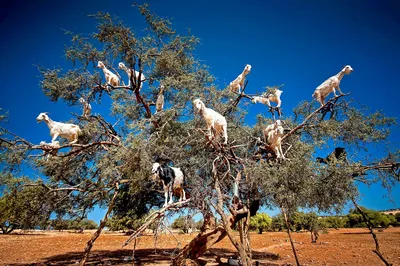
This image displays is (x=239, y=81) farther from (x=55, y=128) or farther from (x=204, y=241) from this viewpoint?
(x=55, y=128)

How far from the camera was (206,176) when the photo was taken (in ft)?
31.1

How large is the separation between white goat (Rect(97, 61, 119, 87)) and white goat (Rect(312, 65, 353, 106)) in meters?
8.52

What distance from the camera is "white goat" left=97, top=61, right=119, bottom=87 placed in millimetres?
9984

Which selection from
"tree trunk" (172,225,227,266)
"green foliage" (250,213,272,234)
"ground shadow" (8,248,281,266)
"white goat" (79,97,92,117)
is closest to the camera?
"tree trunk" (172,225,227,266)

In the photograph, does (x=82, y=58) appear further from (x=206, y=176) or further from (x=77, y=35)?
(x=206, y=176)

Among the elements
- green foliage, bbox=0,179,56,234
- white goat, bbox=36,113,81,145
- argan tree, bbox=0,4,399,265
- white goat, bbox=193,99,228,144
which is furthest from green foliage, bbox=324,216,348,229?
white goat, bbox=36,113,81,145

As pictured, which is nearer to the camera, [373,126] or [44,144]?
[44,144]

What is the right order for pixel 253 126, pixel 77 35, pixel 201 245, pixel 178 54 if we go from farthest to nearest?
pixel 253 126, pixel 178 54, pixel 77 35, pixel 201 245

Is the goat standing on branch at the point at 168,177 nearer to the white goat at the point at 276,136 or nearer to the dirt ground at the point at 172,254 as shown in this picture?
the dirt ground at the point at 172,254

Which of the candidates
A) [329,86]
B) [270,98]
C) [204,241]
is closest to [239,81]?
[270,98]

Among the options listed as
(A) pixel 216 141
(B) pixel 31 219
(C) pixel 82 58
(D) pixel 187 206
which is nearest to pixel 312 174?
(A) pixel 216 141

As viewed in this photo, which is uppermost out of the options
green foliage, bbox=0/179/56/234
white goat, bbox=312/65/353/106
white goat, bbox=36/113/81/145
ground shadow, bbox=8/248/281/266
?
white goat, bbox=312/65/353/106

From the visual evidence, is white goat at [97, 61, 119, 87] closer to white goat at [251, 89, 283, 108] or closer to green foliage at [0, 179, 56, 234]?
green foliage at [0, 179, 56, 234]

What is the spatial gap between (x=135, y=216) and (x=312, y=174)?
7.84 metres
